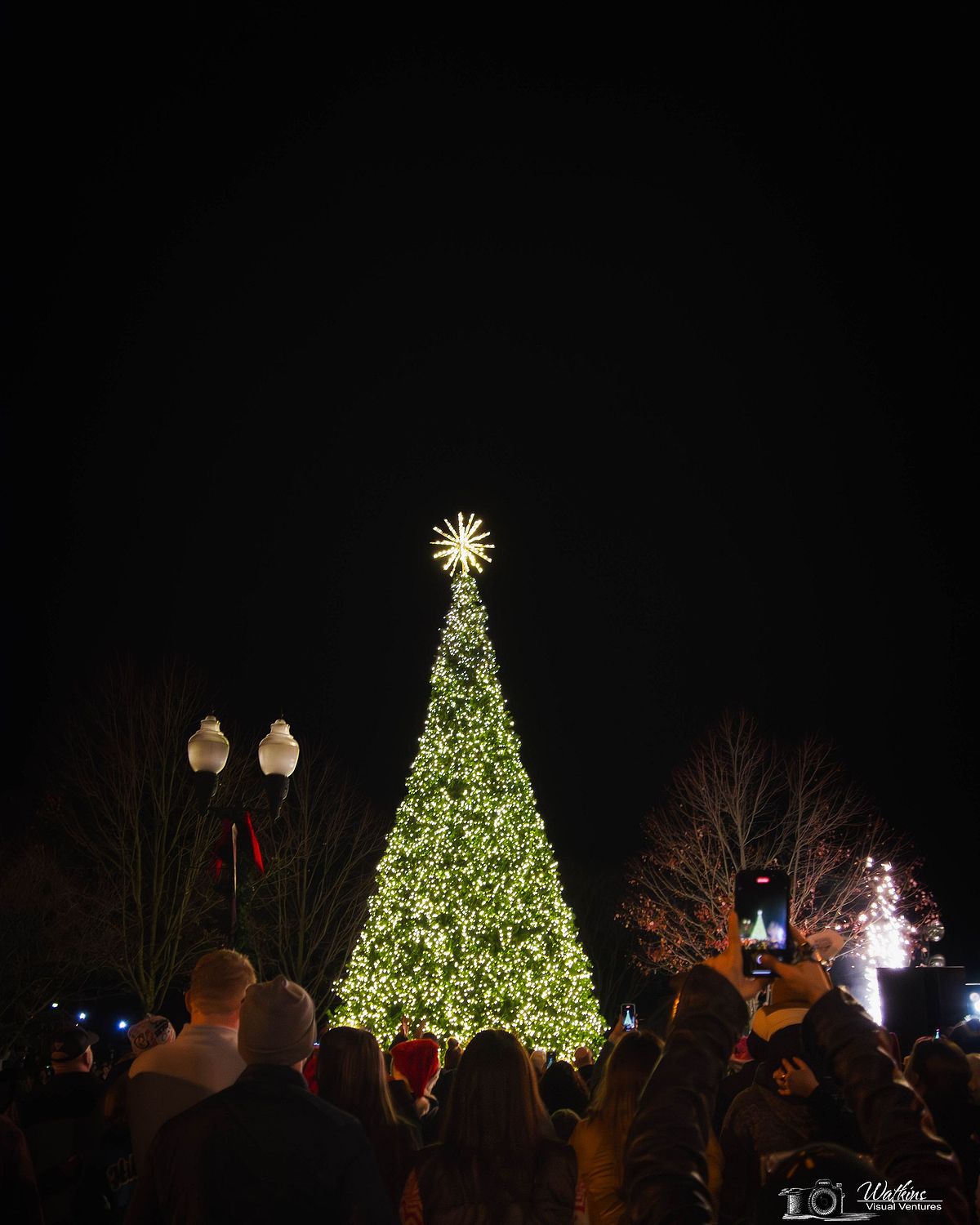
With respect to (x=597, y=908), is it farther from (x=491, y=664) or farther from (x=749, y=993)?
(x=749, y=993)

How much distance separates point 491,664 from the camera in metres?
20.5

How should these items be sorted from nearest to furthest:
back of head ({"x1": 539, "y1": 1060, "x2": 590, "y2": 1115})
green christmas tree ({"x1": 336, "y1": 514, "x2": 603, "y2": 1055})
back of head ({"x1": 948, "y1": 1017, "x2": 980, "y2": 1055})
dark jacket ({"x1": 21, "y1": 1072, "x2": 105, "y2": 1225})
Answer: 1. dark jacket ({"x1": 21, "y1": 1072, "x2": 105, "y2": 1225})
2. back of head ({"x1": 539, "y1": 1060, "x2": 590, "y2": 1115})
3. back of head ({"x1": 948, "y1": 1017, "x2": 980, "y2": 1055})
4. green christmas tree ({"x1": 336, "y1": 514, "x2": 603, "y2": 1055})

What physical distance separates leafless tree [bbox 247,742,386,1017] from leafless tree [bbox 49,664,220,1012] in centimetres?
256

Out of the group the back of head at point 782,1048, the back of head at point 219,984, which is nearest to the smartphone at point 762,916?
the back of head at point 782,1048

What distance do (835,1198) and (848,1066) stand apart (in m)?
0.57

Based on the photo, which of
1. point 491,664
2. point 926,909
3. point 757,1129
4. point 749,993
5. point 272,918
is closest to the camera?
point 749,993

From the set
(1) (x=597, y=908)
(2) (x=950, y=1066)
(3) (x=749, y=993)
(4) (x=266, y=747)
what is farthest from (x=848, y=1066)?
(1) (x=597, y=908)

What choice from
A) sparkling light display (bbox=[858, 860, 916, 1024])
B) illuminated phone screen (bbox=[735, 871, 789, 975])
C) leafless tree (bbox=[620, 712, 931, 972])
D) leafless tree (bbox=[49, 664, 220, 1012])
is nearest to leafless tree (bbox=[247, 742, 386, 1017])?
leafless tree (bbox=[49, 664, 220, 1012])

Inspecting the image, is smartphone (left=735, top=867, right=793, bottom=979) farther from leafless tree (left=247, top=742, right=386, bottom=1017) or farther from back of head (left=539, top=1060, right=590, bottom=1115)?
leafless tree (left=247, top=742, right=386, bottom=1017)

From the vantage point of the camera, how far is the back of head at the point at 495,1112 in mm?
3641

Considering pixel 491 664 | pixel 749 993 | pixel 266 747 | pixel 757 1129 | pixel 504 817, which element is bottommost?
pixel 757 1129

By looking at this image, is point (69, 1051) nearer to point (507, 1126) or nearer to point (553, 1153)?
point (507, 1126)

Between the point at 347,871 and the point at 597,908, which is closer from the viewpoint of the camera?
the point at 347,871

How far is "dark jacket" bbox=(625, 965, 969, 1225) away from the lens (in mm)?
2266
